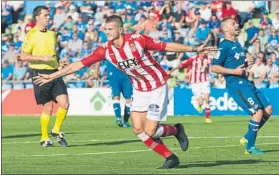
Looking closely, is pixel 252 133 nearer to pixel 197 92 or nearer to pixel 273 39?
pixel 197 92

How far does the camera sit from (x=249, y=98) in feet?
51.9

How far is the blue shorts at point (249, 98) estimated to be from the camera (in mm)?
15820

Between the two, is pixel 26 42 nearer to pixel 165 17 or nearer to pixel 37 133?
pixel 37 133

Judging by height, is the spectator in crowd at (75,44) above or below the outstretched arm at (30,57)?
below

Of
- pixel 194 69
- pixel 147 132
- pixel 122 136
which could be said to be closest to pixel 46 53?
pixel 122 136

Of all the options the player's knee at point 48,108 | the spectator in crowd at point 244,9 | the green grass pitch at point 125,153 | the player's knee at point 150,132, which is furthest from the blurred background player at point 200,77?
the player's knee at point 150,132

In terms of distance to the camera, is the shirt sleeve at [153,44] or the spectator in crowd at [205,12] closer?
the shirt sleeve at [153,44]

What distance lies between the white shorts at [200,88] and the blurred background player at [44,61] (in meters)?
11.9

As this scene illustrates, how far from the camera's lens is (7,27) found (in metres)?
38.4

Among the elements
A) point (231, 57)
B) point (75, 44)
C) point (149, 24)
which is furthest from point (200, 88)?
point (231, 57)

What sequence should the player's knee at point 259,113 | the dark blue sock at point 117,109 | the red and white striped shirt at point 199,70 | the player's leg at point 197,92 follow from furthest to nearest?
the player's leg at point 197,92
the red and white striped shirt at point 199,70
the dark blue sock at point 117,109
the player's knee at point 259,113

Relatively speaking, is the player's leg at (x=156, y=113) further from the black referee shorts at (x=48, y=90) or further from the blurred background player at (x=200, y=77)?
the blurred background player at (x=200, y=77)

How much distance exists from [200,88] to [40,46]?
12.6 metres

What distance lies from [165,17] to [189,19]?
1.02 m
